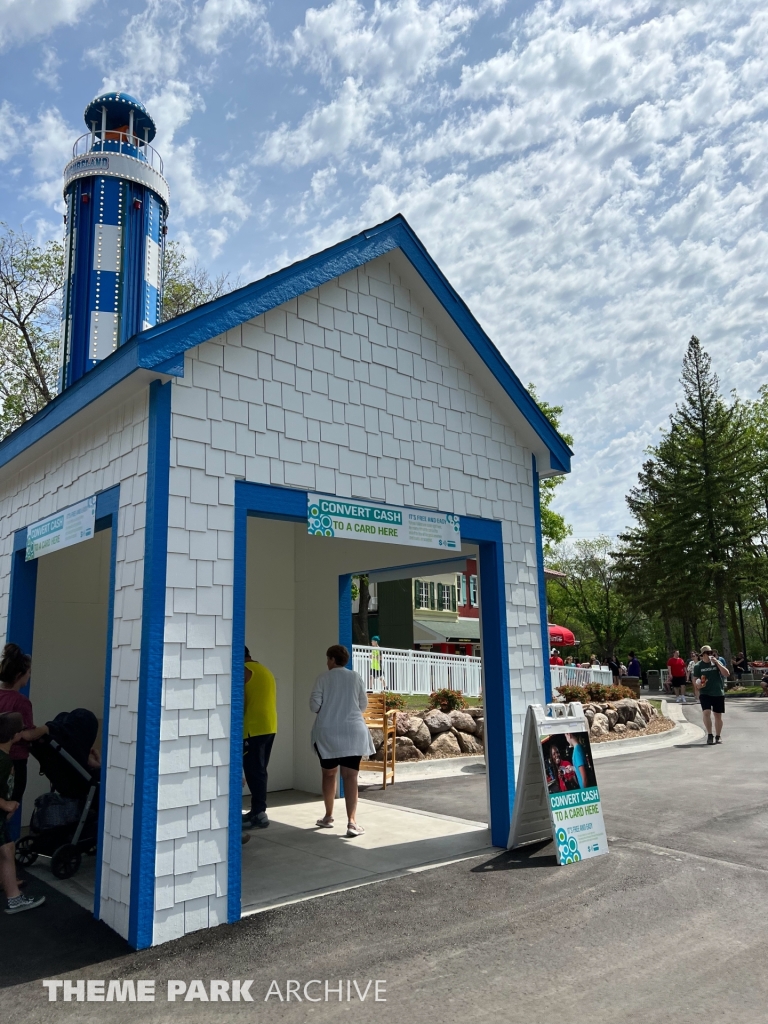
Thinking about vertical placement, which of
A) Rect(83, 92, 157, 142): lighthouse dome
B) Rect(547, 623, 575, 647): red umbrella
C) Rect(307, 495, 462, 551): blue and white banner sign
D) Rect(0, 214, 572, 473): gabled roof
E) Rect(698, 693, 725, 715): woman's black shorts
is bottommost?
Rect(698, 693, 725, 715): woman's black shorts

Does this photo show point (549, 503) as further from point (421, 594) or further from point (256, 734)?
point (256, 734)

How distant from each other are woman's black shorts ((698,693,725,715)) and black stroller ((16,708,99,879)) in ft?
39.3

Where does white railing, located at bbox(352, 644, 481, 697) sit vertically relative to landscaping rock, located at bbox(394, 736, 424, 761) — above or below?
above

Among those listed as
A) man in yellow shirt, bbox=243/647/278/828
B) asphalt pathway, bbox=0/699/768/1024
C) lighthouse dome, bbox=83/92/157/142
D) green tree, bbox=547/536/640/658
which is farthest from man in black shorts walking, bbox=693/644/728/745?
green tree, bbox=547/536/640/658

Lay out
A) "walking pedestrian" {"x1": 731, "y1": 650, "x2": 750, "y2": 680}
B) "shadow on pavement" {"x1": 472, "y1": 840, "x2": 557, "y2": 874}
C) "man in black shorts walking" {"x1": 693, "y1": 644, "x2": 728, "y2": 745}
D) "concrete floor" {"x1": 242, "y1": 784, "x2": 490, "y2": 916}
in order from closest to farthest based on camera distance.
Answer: "concrete floor" {"x1": 242, "y1": 784, "x2": 490, "y2": 916}, "shadow on pavement" {"x1": 472, "y1": 840, "x2": 557, "y2": 874}, "man in black shorts walking" {"x1": 693, "y1": 644, "x2": 728, "y2": 745}, "walking pedestrian" {"x1": 731, "y1": 650, "x2": 750, "y2": 680}

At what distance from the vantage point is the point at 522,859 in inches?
244

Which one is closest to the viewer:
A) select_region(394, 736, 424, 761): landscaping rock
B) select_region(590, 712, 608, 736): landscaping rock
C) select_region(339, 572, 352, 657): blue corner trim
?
select_region(339, 572, 352, 657): blue corner trim

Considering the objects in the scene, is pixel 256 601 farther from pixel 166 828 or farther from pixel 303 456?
pixel 166 828

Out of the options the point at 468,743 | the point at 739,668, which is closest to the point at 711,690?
the point at 468,743

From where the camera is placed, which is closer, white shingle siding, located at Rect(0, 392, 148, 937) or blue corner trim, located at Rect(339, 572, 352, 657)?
white shingle siding, located at Rect(0, 392, 148, 937)

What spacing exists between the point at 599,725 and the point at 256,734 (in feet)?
32.0

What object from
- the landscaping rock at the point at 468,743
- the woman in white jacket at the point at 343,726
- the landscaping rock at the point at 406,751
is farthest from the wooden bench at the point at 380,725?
the woman in white jacket at the point at 343,726

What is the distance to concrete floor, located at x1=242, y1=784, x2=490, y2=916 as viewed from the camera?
18.2ft

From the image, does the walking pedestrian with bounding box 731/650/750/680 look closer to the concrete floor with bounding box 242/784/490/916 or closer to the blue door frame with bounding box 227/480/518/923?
the concrete floor with bounding box 242/784/490/916
